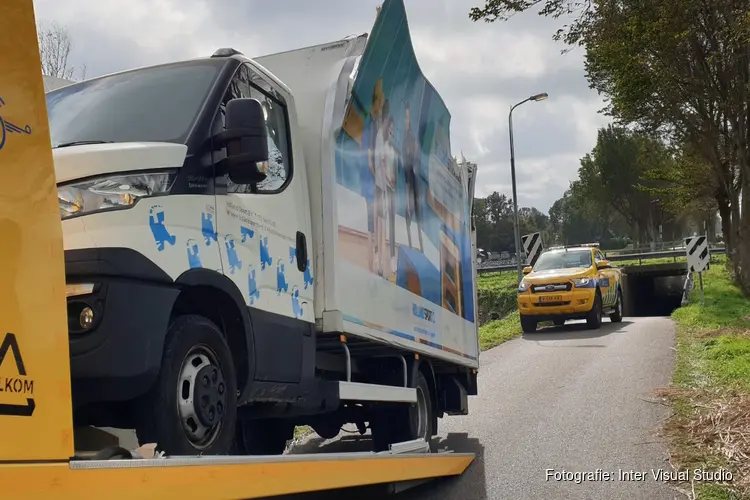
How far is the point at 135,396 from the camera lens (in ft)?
10.1

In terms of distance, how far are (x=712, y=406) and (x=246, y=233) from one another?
5619 millimetres

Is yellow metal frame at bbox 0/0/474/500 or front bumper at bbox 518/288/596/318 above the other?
yellow metal frame at bbox 0/0/474/500

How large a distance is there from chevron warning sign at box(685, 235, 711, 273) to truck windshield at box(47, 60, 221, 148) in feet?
62.7

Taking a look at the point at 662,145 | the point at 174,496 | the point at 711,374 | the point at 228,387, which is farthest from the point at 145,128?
the point at 662,145

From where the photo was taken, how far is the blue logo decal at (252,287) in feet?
13.5

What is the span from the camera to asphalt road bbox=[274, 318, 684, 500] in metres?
6.21

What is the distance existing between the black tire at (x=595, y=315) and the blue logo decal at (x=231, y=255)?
14.9 m

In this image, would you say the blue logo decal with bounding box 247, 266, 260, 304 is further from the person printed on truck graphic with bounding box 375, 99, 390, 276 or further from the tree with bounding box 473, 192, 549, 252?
the tree with bounding box 473, 192, 549, 252

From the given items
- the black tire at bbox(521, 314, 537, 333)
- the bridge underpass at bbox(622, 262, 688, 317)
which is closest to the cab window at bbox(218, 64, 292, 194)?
the black tire at bbox(521, 314, 537, 333)

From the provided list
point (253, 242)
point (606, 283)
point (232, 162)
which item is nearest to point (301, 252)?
point (253, 242)

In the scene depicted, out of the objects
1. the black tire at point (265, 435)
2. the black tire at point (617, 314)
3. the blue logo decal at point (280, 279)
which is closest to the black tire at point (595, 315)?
the black tire at point (617, 314)

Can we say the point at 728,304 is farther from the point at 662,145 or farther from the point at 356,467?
the point at 356,467

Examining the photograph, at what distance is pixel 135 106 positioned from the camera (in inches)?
156

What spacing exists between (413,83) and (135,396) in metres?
3.98
